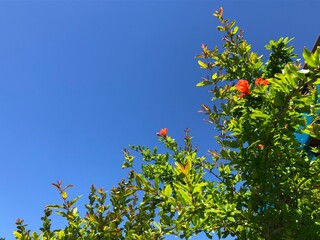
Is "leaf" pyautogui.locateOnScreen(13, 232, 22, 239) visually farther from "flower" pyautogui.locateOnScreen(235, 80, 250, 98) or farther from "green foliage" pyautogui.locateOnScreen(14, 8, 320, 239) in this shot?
"flower" pyautogui.locateOnScreen(235, 80, 250, 98)

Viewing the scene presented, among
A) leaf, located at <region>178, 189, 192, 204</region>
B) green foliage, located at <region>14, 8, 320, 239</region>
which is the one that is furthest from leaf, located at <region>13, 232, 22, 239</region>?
leaf, located at <region>178, 189, 192, 204</region>

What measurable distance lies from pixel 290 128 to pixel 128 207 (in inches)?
92.3

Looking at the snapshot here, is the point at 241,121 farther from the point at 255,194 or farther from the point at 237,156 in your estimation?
the point at 255,194

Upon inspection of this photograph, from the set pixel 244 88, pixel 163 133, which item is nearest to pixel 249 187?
pixel 244 88

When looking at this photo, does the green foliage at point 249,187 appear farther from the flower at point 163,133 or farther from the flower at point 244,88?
the flower at point 163,133

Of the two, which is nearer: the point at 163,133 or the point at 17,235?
the point at 17,235

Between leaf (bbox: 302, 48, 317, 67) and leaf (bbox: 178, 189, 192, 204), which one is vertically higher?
leaf (bbox: 302, 48, 317, 67)

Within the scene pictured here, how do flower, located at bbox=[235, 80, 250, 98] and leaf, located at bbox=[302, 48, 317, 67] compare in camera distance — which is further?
flower, located at bbox=[235, 80, 250, 98]

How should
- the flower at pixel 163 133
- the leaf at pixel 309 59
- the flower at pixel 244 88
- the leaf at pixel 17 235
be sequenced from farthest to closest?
the flower at pixel 163 133, the leaf at pixel 17 235, the flower at pixel 244 88, the leaf at pixel 309 59

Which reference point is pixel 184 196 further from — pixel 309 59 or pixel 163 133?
pixel 163 133

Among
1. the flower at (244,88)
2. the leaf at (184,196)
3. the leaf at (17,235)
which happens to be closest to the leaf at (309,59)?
the flower at (244,88)

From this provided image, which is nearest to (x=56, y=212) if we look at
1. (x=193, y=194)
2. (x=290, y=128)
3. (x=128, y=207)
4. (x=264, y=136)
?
(x=128, y=207)

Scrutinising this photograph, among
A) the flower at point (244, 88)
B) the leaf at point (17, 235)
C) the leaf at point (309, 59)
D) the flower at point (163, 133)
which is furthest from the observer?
the flower at point (163, 133)

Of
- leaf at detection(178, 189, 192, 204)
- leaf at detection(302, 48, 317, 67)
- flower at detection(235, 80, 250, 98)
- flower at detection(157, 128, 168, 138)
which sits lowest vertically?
leaf at detection(178, 189, 192, 204)
